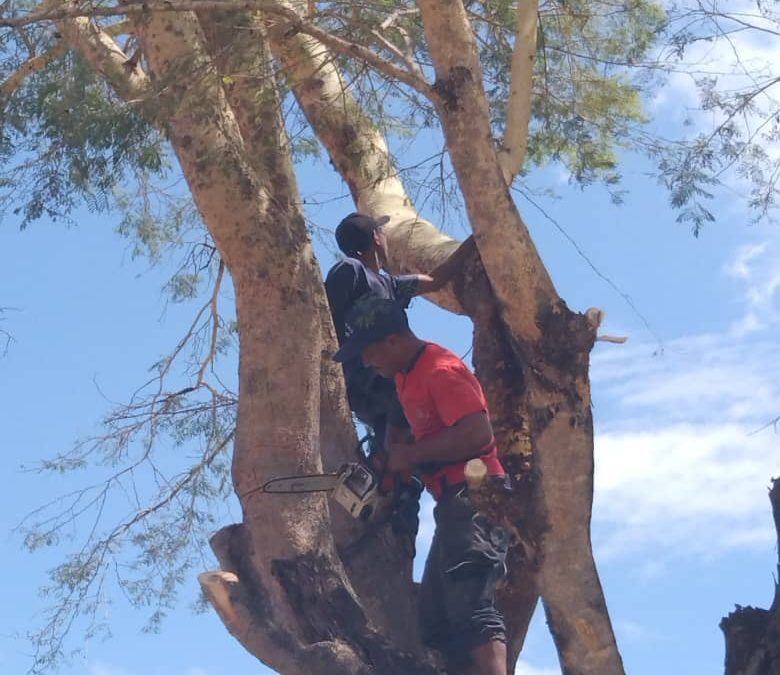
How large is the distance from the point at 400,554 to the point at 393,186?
274 centimetres

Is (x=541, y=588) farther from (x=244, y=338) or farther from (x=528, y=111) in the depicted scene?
(x=528, y=111)

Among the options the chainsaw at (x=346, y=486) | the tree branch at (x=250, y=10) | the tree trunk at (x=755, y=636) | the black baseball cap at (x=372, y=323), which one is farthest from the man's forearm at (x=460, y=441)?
the tree branch at (x=250, y=10)

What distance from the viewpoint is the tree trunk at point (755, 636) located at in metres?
4.14

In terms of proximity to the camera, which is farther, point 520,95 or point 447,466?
point 520,95

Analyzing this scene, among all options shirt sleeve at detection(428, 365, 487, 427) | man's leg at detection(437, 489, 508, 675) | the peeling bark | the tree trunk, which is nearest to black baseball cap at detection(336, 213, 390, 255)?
the peeling bark

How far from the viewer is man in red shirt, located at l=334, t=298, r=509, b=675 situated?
16.3ft

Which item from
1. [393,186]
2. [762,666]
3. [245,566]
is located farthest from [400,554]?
[393,186]

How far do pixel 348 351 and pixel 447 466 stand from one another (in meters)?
0.65

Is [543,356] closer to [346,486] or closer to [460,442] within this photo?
[460,442]

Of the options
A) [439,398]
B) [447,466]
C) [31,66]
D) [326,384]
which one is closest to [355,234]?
[326,384]

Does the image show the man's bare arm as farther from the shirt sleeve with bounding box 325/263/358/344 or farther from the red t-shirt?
the shirt sleeve with bounding box 325/263/358/344

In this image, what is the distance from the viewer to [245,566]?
5246 mm

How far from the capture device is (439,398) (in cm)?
516

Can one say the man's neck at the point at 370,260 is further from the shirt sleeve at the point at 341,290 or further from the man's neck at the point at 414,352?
the man's neck at the point at 414,352
